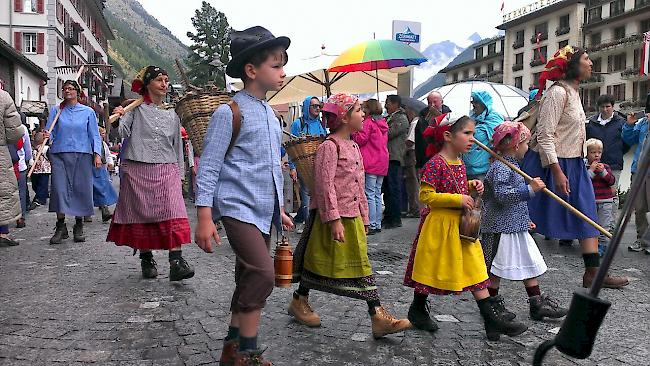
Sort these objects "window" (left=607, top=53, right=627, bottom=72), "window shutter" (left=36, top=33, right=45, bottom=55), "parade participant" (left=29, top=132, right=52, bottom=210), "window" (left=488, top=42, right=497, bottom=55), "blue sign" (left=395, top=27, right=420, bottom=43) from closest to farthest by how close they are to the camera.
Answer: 1. "parade participant" (left=29, top=132, right=52, bottom=210)
2. "blue sign" (left=395, top=27, right=420, bottom=43)
3. "window shutter" (left=36, top=33, right=45, bottom=55)
4. "window" (left=607, top=53, right=627, bottom=72)
5. "window" (left=488, top=42, right=497, bottom=55)

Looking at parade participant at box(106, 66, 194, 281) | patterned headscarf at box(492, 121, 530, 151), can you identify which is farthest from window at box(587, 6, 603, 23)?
parade participant at box(106, 66, 194, 281)

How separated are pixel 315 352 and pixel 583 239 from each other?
2.71 m

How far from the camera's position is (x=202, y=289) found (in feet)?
17.5

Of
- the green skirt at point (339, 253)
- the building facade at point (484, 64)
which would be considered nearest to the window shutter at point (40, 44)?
the building facade at point (484, 64)

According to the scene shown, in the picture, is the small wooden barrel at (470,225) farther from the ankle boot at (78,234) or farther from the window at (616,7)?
the window at (616,7)

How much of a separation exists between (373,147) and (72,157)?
12.5 feet

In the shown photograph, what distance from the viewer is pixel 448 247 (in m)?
4.11

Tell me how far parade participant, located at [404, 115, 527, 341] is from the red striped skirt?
91.4 inches

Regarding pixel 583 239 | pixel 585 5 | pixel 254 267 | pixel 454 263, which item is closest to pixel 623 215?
pixel 254 267

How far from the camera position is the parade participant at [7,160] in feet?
17.8

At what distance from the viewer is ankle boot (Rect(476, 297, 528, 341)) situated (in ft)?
13.0

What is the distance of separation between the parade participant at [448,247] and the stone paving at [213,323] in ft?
0.56

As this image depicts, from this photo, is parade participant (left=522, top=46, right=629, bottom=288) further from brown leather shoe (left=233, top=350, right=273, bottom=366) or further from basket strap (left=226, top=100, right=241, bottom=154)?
brown leather shoe (left=233, top=350, right=273, bottom=366)

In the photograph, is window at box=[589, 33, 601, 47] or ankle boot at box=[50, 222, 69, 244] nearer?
ankle boot at box=[50, 222, 69, 244]
